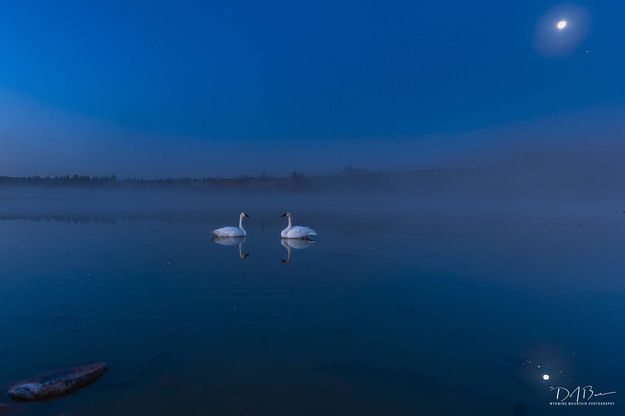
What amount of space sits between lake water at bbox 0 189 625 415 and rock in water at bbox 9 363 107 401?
130 mm

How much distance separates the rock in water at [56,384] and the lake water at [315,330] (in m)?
0.13

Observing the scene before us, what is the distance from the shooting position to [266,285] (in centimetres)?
959

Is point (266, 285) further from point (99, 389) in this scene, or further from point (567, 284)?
point (567, 284)

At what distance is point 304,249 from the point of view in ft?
49.2

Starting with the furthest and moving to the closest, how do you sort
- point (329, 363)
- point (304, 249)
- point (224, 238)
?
point (224, 238)
point (304, 249)
point (329, 363)

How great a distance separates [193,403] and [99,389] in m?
1.18

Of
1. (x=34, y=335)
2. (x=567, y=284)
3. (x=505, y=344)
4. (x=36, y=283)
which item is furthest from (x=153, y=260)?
(x=567, y=284)

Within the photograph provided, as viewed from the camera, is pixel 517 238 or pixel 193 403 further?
pixel 517 238

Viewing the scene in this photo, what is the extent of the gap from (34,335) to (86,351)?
1.24 meters

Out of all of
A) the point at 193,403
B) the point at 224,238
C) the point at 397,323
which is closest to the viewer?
the point at 193,403
